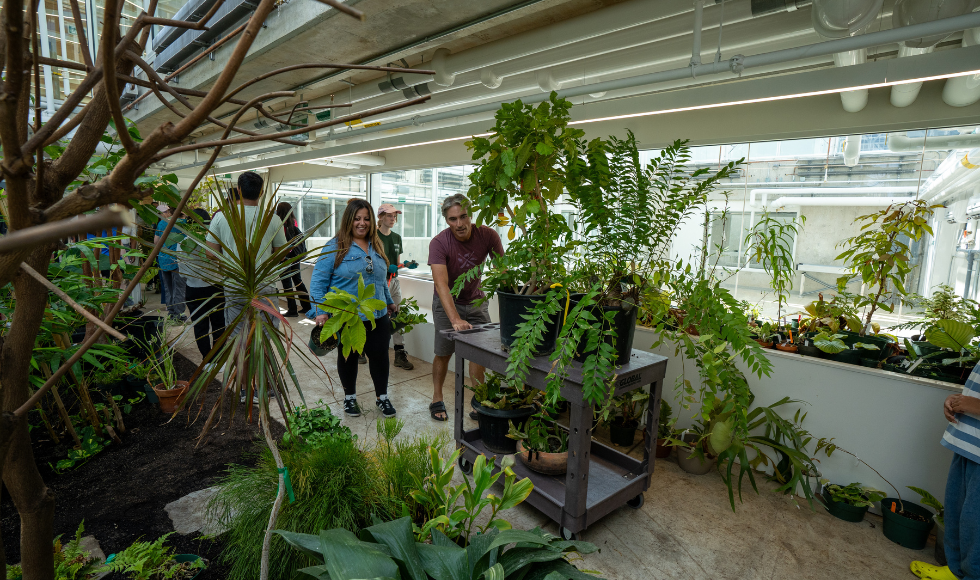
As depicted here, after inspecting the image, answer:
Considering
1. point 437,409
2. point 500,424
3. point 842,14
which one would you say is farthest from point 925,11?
point 437,409

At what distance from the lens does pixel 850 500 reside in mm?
2459

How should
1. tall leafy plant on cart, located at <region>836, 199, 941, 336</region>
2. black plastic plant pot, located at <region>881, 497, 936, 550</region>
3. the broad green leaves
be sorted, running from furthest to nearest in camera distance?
tall leafy plant on cart, located at <region>836, 199, 941, 336</region>
black plastic plant pot, located at <region>881, 497, 936, 550</region>
the broad green leaves

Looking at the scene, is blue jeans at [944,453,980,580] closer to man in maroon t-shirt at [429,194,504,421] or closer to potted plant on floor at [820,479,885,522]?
potted plant on floor at [820,479,885,522]

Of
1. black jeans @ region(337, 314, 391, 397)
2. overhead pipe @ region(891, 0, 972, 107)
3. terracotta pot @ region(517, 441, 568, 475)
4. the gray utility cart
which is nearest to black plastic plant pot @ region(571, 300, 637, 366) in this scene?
the gray utility cart

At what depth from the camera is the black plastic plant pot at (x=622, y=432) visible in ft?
10.2

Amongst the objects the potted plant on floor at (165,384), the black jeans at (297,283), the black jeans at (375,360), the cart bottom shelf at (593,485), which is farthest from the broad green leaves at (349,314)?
the potted plant on floor at (165,384)

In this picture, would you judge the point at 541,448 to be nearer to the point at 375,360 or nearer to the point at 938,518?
the point at 375,360

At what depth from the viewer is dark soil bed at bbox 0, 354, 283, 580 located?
6.33 ft

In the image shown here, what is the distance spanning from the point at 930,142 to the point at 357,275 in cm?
480

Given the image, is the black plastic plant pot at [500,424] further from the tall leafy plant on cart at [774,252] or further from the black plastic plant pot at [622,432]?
the tall leafy plant on cart at [774,252]

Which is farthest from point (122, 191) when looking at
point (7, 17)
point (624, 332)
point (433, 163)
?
point (433, 163)

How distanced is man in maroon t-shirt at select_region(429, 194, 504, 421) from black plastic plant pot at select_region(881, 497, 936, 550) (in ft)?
7.69

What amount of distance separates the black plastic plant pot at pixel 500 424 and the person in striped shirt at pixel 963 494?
1828 millimetres

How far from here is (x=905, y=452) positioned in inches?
96.7
